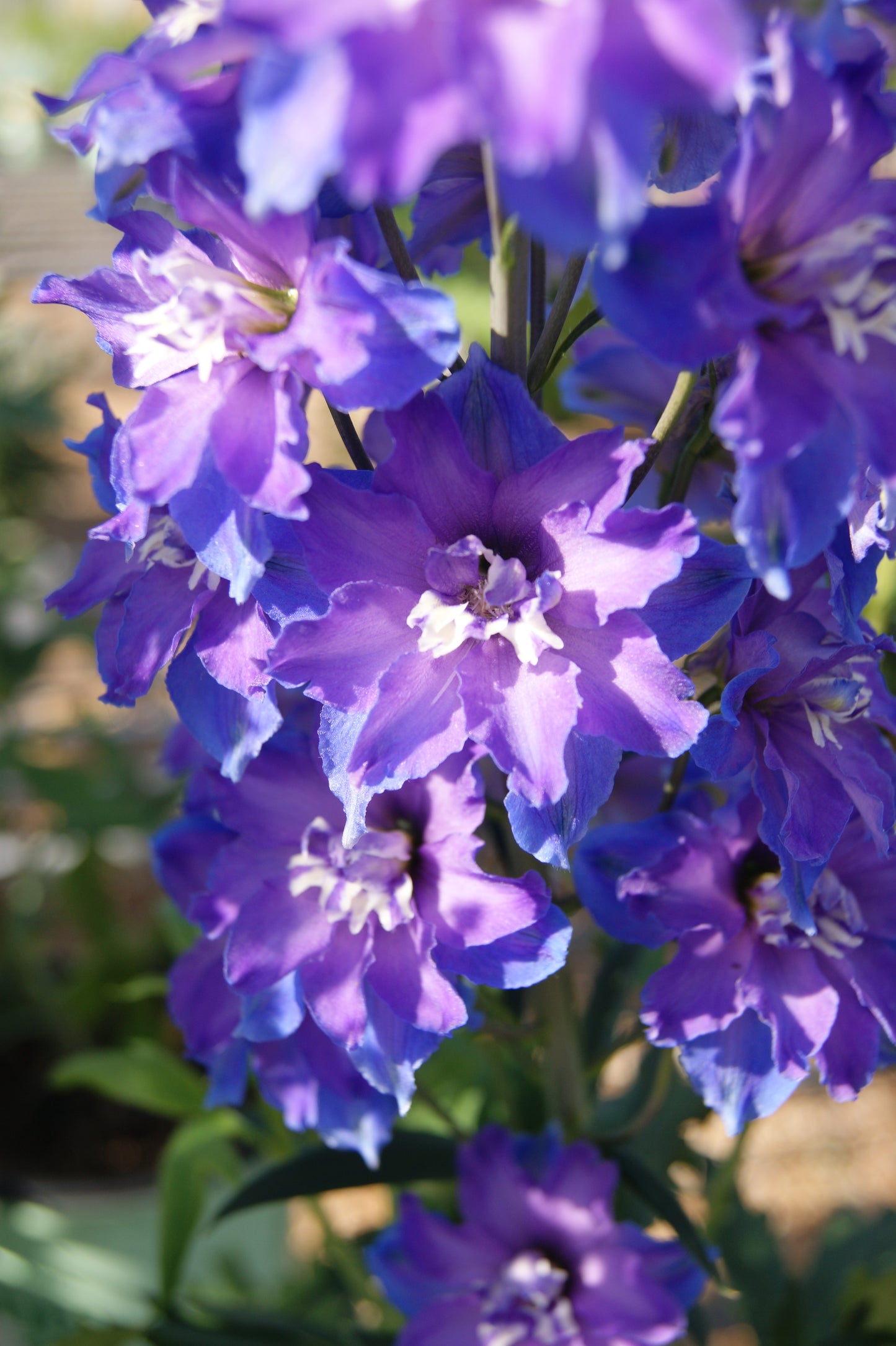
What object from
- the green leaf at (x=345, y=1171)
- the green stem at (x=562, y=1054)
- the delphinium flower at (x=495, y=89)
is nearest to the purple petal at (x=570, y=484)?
the delphinium flower at (x=495, y=89)

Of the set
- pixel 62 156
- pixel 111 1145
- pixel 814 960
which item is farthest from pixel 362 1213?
pixel 62 156

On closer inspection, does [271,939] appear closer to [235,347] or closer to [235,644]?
[235,644]

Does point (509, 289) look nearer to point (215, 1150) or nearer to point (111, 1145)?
point (215, 1150)

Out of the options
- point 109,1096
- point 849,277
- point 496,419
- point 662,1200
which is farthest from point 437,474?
point 109,1096

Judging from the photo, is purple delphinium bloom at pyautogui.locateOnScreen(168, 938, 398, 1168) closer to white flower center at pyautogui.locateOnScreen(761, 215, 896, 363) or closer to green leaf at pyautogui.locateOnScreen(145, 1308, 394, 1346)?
green leaf at pyautogui.locateOnScreen(145, 1308, 394, 1346)

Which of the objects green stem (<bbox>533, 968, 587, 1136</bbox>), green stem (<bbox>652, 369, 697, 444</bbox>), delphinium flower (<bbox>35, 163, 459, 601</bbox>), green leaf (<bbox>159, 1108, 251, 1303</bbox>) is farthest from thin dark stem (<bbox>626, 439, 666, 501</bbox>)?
green leaf (<bbox>159, 1108, 251, 1303</bbox>)

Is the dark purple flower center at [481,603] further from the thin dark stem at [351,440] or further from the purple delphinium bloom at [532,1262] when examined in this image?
the purple delphinium bloom at [532,1262]
